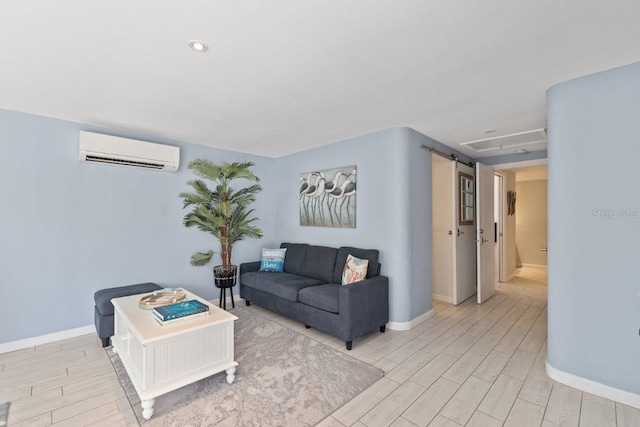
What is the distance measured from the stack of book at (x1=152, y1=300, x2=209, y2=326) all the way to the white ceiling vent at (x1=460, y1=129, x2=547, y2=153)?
3.86 meters

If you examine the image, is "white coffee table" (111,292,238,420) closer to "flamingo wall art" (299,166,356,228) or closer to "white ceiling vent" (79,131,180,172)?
"white ceiling vent" (79,131,180,172)

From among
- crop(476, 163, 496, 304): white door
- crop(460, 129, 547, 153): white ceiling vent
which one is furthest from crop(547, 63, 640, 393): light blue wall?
crop(476, 163, 496, 304): white door

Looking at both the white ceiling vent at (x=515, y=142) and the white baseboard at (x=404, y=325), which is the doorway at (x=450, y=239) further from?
the white baseboard at (x=404, y=325)

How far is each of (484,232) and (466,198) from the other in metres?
0.58

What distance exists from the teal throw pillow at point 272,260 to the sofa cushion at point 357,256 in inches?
39.2

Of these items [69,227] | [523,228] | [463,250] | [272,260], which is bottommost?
[272,260]

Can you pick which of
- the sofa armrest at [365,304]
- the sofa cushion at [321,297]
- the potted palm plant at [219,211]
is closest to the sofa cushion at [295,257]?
the potted palm plant at [219,211]

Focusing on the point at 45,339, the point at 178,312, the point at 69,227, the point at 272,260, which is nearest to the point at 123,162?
the point at 69,227

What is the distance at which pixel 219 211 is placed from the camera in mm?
3795

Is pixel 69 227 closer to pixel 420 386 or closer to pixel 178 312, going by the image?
pixel 178 312

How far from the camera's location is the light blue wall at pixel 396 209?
3402mm

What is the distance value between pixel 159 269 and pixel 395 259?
3.02 metres

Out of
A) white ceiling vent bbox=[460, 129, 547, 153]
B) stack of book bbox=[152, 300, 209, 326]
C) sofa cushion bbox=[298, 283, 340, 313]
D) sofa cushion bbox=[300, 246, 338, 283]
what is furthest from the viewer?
sofa cushion bbox=[300, 246, 338, 283]

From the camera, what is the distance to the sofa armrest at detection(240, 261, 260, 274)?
172 inches
